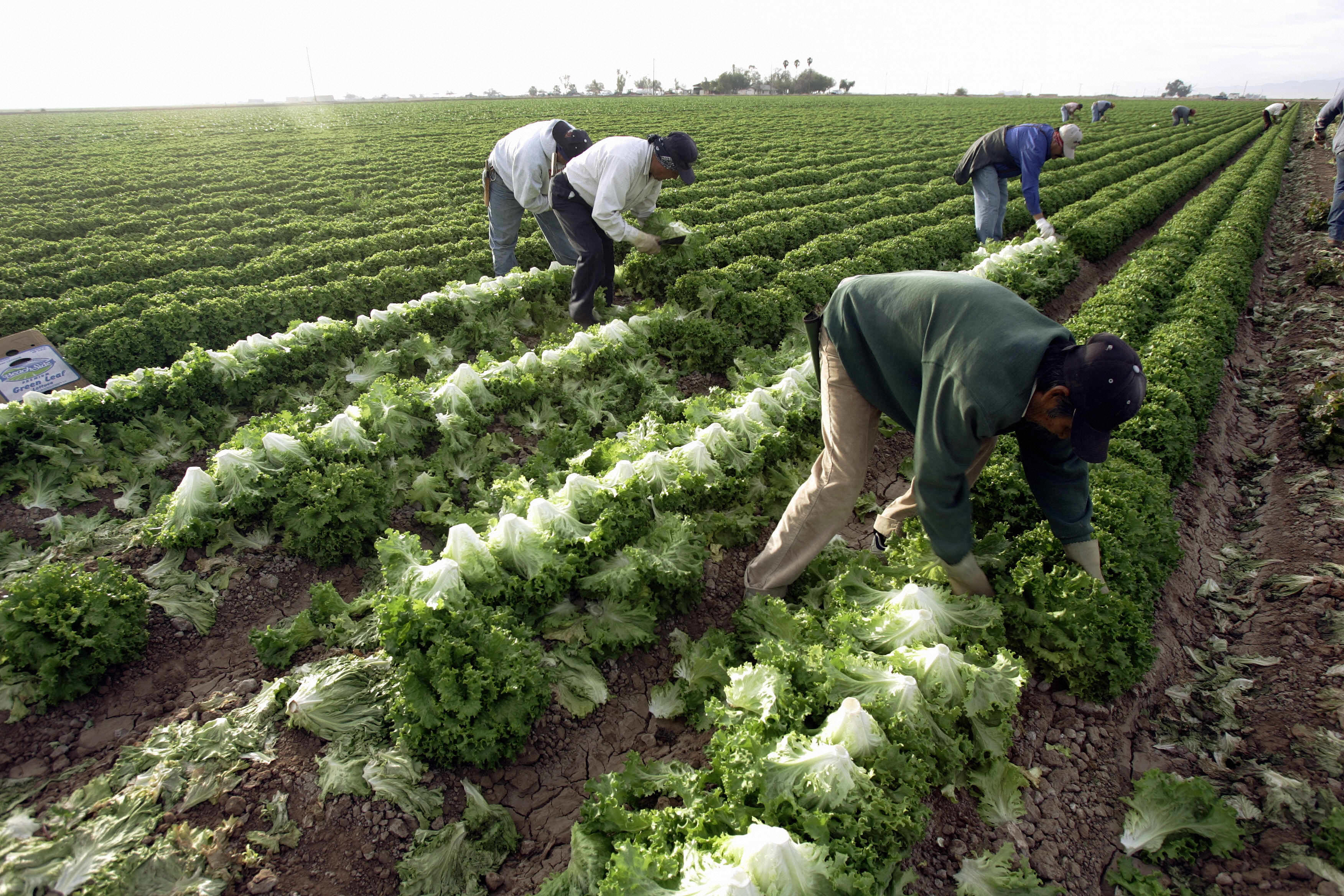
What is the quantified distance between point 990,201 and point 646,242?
6.77 meters

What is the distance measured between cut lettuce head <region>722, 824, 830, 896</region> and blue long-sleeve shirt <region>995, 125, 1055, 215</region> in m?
10.2

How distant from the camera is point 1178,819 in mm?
2998

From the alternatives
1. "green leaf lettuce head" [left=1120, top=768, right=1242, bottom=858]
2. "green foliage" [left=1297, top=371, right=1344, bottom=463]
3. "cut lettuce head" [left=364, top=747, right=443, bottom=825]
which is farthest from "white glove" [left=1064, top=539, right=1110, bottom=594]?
"green foliage" [left=1297, top=371, right=1344, bottom=463]

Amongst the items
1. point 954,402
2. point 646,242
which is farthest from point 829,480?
point 646,242

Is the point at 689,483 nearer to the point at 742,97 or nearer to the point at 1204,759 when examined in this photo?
the point at 1204,759

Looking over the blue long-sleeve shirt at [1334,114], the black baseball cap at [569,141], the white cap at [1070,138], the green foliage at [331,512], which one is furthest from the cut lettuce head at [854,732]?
the blue long-sleeve shirt at [1334,114]

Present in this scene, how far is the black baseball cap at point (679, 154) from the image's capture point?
6430mm

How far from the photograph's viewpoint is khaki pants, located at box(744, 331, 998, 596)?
3.61m

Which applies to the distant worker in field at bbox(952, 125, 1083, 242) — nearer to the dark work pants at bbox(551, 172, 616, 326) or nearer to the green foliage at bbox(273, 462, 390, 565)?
the dark work pants at bbox(551, 172, 616, 326)

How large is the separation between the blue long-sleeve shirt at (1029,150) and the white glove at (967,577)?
838 cm

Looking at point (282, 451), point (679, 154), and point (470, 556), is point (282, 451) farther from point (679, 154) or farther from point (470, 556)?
point (679, 154)

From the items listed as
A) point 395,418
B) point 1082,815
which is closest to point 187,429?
point 395,418

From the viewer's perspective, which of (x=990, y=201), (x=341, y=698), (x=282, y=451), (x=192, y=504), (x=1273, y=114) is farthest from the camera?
(x=1273, y=114)

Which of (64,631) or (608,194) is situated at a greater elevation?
(608,194)
